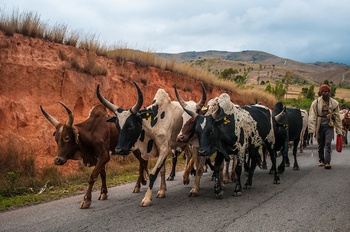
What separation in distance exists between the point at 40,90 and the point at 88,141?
6469 millimetres

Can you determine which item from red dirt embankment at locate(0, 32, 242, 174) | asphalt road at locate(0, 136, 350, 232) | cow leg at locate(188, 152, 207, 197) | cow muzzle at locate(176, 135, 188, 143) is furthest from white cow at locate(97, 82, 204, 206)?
red dirt embankment at locate(0, 32, 242, 174)

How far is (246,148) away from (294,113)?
5.50 m

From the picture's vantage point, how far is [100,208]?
7.69 metres

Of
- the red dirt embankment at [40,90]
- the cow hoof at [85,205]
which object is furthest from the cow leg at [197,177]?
the red dirt embankment at [40,90]

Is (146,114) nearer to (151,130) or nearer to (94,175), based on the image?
(151,130)

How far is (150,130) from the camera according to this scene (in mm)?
8641

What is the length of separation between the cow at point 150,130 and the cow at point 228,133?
560mm

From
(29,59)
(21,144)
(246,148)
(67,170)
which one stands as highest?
(29,59)

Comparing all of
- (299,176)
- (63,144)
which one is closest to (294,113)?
(299,176)

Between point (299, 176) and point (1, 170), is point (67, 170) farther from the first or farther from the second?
point (299, 176)

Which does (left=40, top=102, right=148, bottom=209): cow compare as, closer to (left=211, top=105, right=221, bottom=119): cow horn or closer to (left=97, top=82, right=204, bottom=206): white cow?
(left=97, top=82, right=204, bottom=206): white cow

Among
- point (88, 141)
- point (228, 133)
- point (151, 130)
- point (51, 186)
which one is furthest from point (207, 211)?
point (51, 186)

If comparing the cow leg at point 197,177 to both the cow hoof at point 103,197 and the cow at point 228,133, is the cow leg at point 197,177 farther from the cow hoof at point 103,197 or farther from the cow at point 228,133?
the cow hoof at point 103,197

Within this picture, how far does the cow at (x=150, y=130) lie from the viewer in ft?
26.6
